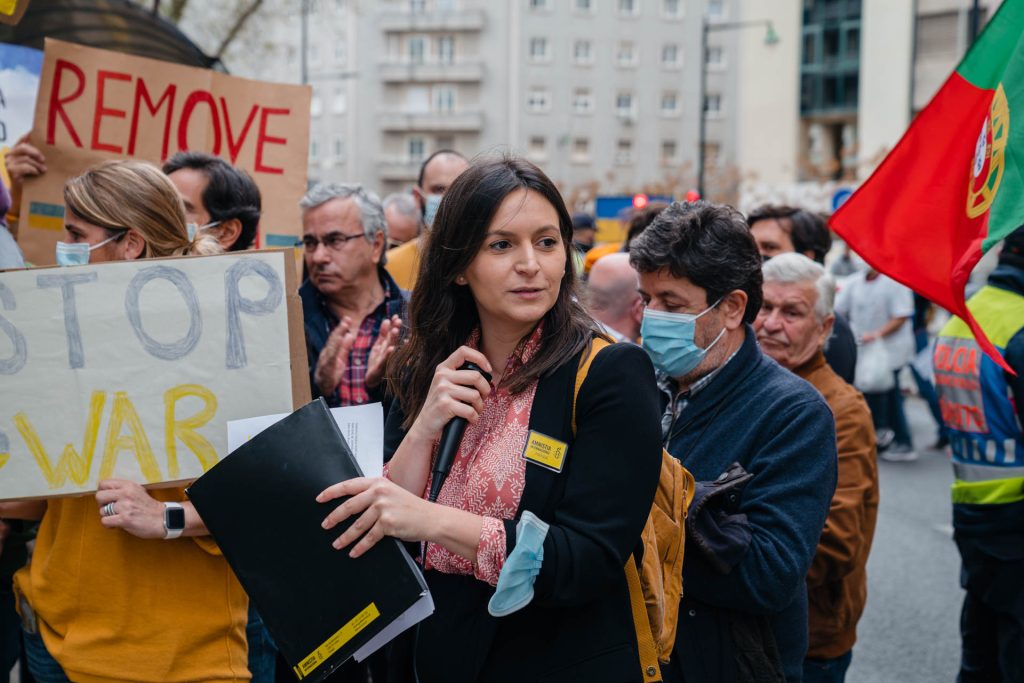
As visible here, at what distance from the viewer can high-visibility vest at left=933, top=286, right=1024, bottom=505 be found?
3672mm

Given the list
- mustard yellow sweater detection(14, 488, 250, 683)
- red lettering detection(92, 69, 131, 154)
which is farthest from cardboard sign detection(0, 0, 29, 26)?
mustard yellow sweater detection(14, 488, 250, 683)

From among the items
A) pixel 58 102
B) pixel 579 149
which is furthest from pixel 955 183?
pixel 579 149

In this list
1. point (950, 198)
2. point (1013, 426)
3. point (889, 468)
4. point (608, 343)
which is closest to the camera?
point (608, 343)

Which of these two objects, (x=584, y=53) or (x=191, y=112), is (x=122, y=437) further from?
(x=584, y=53)

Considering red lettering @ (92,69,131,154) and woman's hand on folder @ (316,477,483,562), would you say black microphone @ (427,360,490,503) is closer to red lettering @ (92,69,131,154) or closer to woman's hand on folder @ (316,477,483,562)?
woman's hand on folder @ (316,477,483,562)

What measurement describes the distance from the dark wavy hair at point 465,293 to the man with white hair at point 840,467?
1.40 m

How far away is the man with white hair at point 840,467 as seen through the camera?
3150mm

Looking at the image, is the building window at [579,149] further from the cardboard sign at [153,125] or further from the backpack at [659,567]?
the backpack at [659,567]

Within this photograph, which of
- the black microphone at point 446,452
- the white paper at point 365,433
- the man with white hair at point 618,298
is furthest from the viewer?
the man with white hair at point 618,298

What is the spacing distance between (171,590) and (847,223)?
2.20m

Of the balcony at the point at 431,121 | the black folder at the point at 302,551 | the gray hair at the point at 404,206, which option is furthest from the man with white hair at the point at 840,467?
the balcony at the point at 431,121

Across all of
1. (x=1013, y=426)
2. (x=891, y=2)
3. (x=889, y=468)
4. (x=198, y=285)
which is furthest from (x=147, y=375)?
(x=891, y=2)

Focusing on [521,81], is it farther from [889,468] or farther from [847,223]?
[847,223]

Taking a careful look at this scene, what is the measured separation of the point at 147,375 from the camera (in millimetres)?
2428
